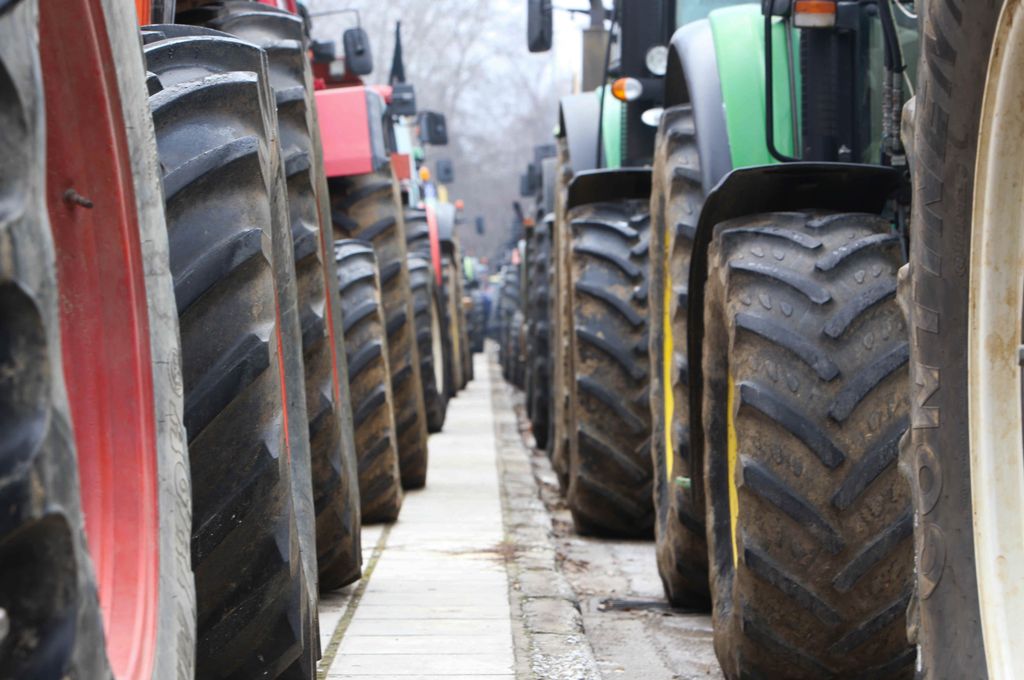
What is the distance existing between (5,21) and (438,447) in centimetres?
942

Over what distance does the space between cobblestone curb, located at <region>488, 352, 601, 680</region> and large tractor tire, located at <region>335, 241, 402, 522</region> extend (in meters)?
0.54

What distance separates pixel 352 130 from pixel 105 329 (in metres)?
5.06

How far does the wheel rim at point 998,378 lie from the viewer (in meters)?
2.26

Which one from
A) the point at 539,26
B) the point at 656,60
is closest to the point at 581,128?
the point at 539,26

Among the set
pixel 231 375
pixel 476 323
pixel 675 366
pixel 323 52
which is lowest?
pixel 476 323

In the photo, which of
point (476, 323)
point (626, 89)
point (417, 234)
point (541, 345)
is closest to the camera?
point (626, 89)

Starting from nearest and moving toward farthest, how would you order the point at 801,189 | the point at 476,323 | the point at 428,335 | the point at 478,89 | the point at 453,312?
the point at 801,189
the point at 428,335
the point at 453,312
the point at 476,323
the point at 478,89

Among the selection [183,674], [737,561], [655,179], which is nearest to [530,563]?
[655,179]

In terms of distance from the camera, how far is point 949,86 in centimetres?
232

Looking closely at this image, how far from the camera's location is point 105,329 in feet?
7.07

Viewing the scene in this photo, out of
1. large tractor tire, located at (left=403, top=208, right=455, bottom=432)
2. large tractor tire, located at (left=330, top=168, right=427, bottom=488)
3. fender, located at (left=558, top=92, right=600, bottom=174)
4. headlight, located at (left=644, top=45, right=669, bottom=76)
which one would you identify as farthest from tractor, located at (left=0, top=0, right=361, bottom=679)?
large tractor tire, located at (left=403, top=208, right=455, bottom=432)

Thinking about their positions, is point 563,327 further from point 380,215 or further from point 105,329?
point 105,329

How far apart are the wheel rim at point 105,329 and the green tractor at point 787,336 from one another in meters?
1.64

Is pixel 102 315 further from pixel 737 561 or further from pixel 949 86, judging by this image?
pixel 737 561
